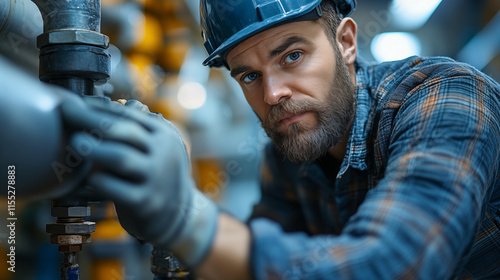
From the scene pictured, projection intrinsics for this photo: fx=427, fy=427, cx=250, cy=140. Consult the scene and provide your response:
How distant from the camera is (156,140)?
0.45m

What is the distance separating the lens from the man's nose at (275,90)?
857mm

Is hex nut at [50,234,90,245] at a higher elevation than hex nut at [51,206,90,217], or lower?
lower

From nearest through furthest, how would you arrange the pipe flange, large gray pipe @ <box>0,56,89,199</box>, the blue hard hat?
large gray pipe @ <box>0,56,89,199</box> → the pipe flange → the blue hard hat

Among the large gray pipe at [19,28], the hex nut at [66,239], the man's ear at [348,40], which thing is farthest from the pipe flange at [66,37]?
the man's ear at [348,40]

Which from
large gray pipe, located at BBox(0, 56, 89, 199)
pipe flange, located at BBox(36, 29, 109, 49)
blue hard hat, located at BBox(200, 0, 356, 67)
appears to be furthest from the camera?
blue hard hat, located at BBox(200, 0, 356, 67)

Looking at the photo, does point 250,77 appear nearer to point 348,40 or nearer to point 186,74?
point 348,40

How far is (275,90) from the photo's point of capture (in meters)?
0.86

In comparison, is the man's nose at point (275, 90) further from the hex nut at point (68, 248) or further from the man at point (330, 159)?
the hex nut at point (68, 248)

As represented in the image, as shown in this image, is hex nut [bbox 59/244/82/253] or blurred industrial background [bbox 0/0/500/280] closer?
hex nut [bbox 59/244/82/253]

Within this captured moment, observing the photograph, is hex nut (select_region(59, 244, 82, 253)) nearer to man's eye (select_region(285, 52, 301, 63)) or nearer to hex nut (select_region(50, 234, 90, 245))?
hex nut (select_region(50, 234, 90, 245))

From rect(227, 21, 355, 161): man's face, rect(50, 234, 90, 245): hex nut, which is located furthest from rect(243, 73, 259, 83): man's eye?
rect(50, 234, 90, 245): hex nut

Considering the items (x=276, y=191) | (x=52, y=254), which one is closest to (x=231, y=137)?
(x=276, y=191)

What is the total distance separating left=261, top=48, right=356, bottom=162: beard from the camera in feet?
2.91

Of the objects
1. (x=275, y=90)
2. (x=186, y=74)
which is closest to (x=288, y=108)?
(x=275, y=90)
